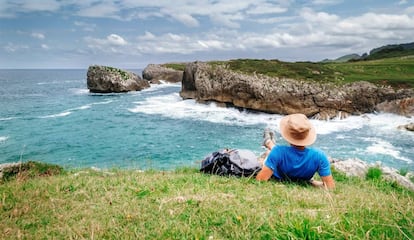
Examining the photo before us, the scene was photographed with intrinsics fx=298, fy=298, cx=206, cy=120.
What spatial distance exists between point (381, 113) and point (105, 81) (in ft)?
192

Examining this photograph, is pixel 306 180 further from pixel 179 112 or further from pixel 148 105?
pixel 148 105

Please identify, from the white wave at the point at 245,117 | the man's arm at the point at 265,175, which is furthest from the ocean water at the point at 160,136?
the man's arm at the point at 265,175

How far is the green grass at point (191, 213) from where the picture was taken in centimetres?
355

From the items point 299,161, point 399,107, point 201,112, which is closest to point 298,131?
point 299,161

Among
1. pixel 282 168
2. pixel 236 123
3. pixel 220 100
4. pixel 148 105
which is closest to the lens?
pixel 282 168

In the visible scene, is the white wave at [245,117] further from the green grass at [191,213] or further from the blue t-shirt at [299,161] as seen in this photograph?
the green grass at [191,213]

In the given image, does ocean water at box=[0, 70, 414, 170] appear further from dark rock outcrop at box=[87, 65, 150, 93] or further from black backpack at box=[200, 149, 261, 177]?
dark rock outcrop at box=[87, 65, 150, 93]

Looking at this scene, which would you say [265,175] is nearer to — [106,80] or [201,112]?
[201,112]

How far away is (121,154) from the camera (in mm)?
24906

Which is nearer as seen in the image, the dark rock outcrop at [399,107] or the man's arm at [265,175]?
the man's arm at [265,175]

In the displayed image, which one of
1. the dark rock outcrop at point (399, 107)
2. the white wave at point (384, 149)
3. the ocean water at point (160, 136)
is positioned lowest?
the white wave at point (384, 149)

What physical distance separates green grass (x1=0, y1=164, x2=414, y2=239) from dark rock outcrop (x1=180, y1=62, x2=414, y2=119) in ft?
118

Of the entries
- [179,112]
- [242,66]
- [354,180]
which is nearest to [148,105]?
[179,112]

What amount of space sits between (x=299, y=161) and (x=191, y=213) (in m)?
3.45
